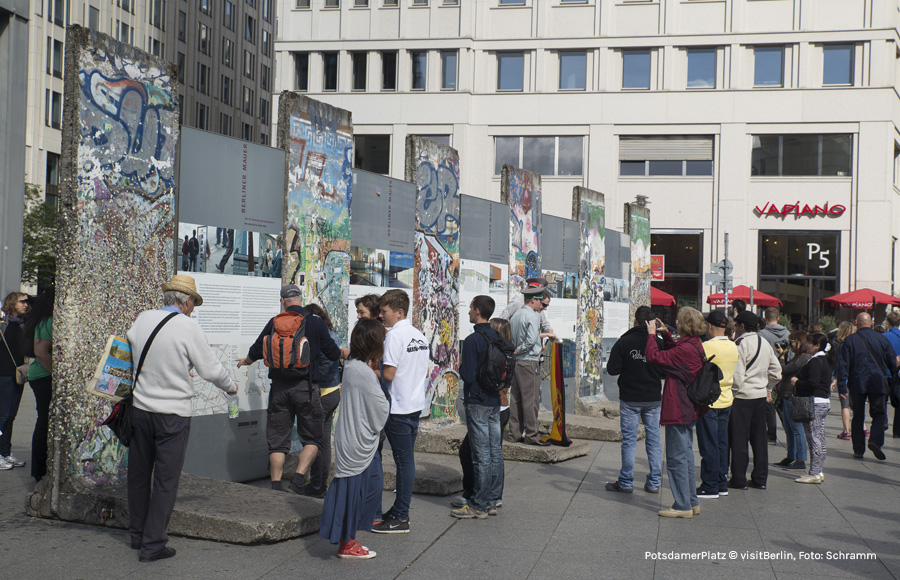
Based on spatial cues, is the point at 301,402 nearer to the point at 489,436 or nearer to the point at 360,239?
the point at 489,436

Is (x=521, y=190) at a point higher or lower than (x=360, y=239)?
higher

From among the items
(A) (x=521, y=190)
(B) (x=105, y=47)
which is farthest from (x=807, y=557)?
(A) (x=521, y=190)

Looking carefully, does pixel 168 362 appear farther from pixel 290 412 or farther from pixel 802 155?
pixel 802 155

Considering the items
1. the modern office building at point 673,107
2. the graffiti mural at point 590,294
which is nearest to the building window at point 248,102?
the modern office building at point 673,107

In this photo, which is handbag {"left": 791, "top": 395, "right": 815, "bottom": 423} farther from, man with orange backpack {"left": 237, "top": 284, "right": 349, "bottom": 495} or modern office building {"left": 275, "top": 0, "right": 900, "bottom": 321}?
modern office building {"left": 275, "top": 0, "right": 900, "bottom": 321}

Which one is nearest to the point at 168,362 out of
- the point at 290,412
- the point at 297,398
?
the point at 297,398

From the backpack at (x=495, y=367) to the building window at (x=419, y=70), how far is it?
31978 millimetres

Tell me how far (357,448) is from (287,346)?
1.99m

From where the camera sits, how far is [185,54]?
6719cm

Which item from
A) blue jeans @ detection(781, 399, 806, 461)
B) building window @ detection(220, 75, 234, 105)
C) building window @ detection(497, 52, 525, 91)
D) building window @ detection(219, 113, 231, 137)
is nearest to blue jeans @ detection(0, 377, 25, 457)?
blue jeans @ detection(781, 399, 806, 461)

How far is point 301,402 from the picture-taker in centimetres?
814

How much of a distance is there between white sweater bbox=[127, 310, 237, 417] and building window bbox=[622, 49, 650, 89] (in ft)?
110

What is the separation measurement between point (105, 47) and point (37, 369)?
122 inches

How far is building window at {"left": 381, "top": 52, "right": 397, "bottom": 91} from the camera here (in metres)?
38.7
